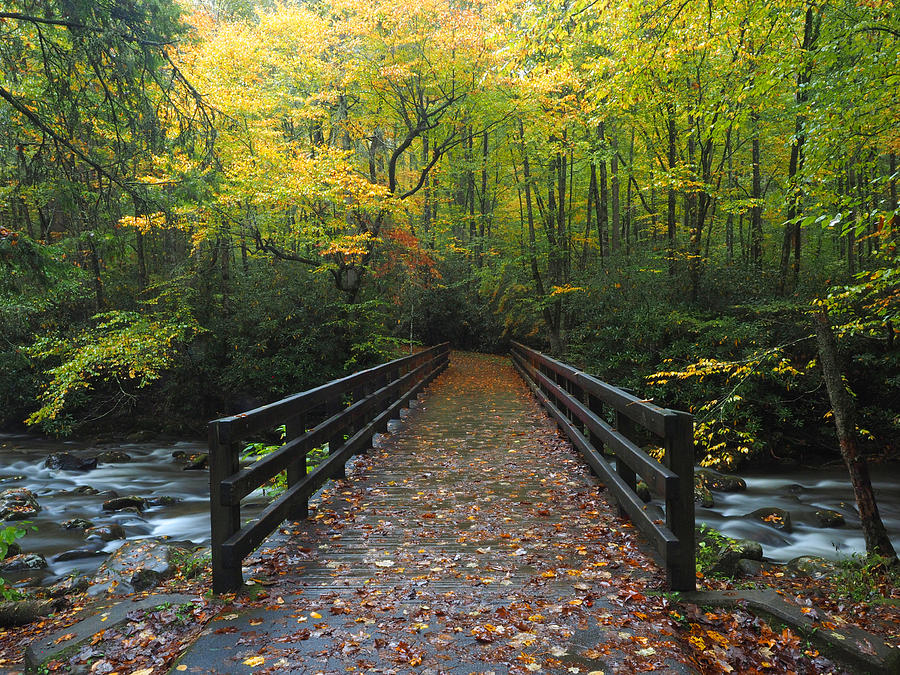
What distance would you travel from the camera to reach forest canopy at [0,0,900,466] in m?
6.61

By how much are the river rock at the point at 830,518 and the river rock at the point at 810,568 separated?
2803 mm

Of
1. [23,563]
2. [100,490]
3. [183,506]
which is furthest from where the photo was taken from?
[100,490]

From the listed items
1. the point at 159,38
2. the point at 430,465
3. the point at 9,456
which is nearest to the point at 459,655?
the point at 430,465

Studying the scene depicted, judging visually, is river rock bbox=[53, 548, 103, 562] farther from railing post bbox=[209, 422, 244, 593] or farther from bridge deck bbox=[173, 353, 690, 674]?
railing post bbox=[209, 422, 244, 593]

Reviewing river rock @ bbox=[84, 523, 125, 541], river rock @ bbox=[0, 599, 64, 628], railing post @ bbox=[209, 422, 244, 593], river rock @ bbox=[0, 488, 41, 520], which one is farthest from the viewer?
river rock @ bbox=[0, 488, 41, 520]

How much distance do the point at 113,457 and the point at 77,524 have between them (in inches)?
204

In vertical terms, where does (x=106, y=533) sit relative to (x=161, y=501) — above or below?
above

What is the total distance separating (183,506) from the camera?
1017cm

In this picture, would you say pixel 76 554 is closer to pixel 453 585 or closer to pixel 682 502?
pixel 453 585

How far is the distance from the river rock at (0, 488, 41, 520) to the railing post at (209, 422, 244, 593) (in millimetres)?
8425

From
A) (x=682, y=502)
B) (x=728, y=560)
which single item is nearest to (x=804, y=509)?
(x=728, y=560)

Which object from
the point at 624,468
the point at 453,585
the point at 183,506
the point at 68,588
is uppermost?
the point at 624,468

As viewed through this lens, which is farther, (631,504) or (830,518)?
(830,518)

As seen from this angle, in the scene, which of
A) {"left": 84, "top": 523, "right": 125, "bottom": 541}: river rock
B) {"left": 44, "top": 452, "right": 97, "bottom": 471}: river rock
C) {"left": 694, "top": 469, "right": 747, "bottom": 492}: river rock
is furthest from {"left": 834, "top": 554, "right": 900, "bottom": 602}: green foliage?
{"left": 44, "top": 452, "right": 97, "bottom": 471}: river rock
